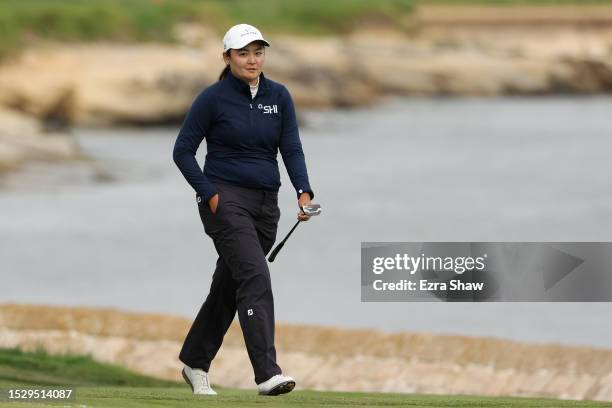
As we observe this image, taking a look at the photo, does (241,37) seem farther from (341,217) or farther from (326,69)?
(326,69)

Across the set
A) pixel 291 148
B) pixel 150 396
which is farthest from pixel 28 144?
pixel 150 396

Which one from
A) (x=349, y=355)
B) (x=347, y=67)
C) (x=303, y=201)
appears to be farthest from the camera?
(x=347, y=67)

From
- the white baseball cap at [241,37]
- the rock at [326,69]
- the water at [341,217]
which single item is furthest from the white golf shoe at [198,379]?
the rock at [326,69]

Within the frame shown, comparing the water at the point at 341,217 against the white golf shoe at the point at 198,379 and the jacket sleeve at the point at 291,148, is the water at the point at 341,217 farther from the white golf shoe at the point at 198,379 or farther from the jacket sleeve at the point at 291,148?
the jacket sleeve at the point at 291,148

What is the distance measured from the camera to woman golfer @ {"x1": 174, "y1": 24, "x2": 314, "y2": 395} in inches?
332

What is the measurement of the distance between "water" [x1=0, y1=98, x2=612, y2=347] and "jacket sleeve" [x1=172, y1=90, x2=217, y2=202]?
9353 millimetres

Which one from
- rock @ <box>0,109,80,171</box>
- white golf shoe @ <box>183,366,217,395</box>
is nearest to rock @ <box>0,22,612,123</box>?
rock @ <box>0,109,80,171</box>

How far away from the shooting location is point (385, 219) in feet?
112

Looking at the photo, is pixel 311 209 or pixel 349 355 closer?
pixel 311 209

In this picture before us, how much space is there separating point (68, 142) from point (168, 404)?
31.6 meters

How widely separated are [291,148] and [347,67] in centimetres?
6877

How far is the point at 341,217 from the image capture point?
3412cm

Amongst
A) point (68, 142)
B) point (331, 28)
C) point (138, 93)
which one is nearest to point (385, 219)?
point (68, 142)

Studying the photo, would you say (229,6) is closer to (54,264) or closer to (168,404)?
(54,264)
